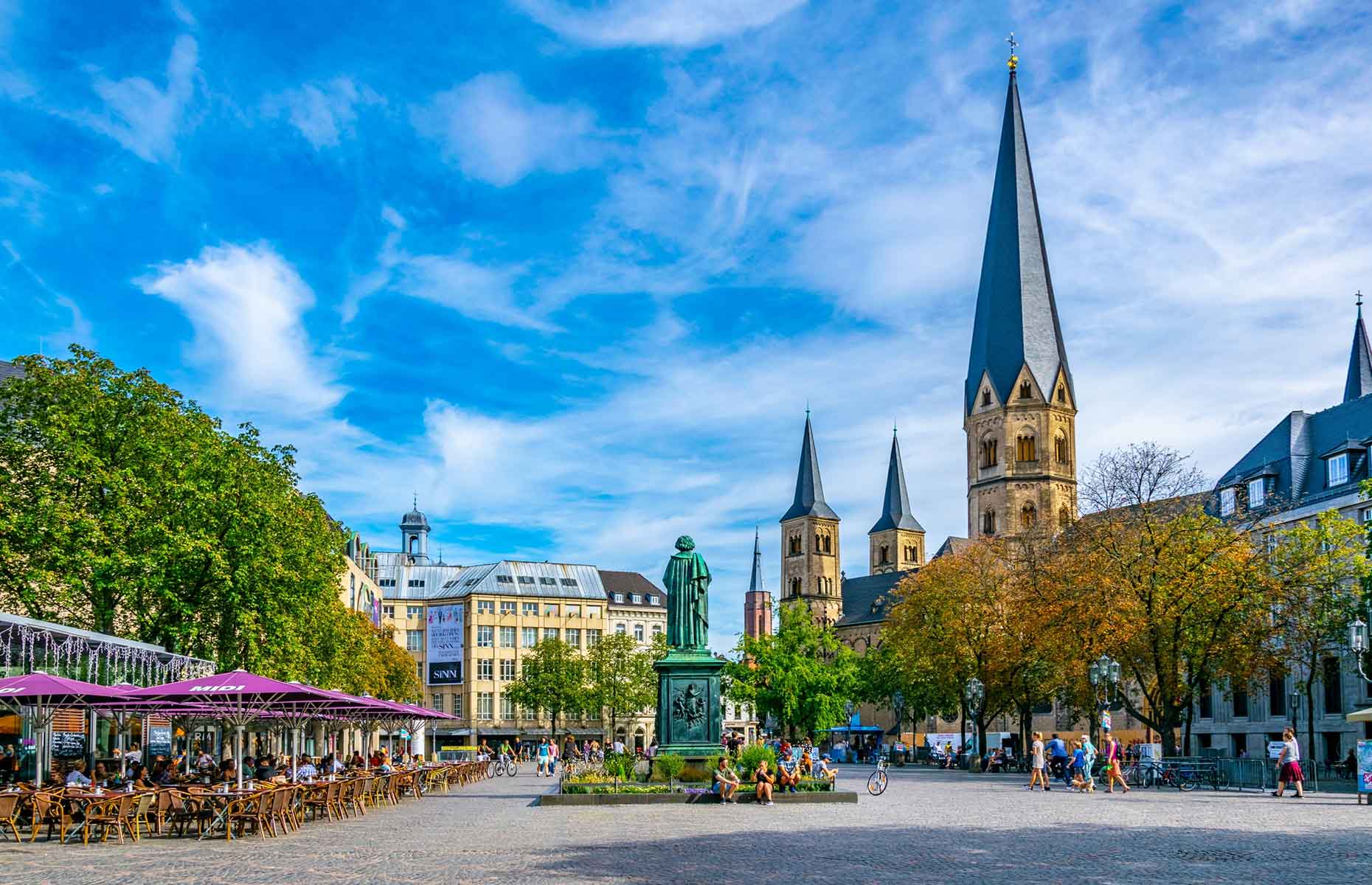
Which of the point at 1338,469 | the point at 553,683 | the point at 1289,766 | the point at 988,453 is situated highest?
the point at 988,453

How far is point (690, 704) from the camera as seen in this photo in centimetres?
3591

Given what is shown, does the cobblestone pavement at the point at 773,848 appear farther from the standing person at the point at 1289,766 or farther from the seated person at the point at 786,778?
the standing person at the point at 1289,766

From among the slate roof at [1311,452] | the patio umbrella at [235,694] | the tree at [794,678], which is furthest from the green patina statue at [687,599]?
the tree at [794,678]

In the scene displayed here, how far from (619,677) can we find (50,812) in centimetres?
8912

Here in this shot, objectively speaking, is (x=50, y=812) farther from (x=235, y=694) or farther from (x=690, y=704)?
(x=690, y=704)

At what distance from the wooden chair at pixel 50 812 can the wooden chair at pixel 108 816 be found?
1.25ft

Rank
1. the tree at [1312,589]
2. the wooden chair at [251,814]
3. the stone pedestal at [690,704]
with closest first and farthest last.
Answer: the wooden chair at [251,814] < the stone pedestal at [690,704] < the tree at [1312,589]

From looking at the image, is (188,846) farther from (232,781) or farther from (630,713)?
(630,713)

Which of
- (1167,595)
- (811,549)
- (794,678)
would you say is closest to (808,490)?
(811,549)

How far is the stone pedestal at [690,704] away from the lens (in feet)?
117

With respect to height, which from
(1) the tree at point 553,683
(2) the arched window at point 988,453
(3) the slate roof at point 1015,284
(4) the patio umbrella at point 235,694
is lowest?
(1) the tree at point 553,683

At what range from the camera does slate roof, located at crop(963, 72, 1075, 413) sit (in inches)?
4830

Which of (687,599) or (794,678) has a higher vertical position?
(687,599)

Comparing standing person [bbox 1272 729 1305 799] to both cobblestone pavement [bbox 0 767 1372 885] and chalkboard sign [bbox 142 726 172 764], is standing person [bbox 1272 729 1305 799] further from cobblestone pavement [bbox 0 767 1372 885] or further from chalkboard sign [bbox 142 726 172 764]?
chalkboard sign [bbox 142 726 172 764]
